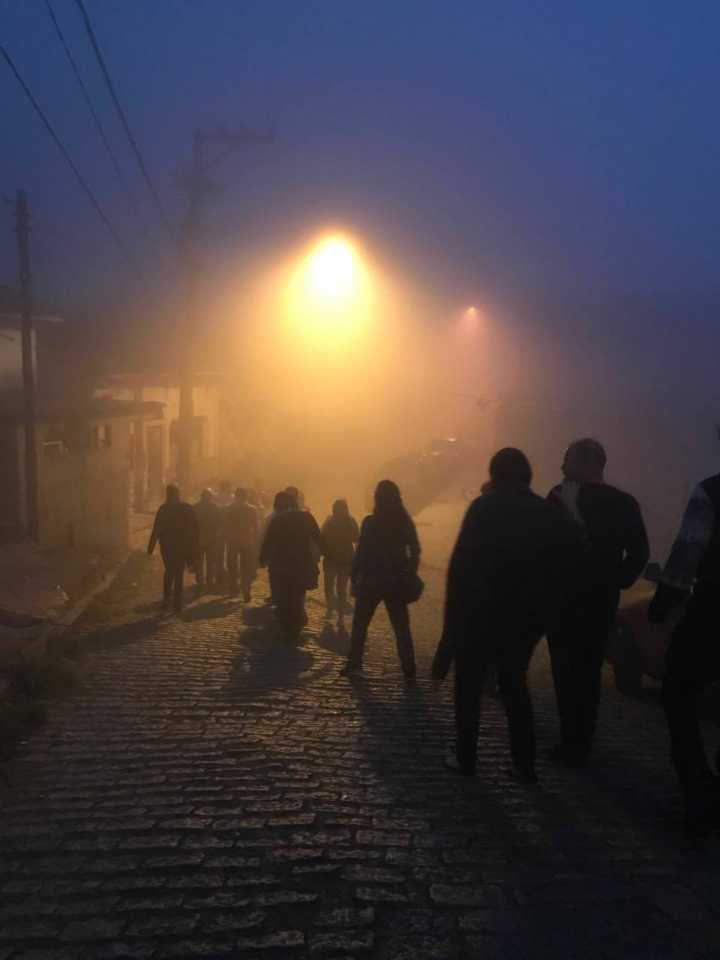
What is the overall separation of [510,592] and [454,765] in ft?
3.34

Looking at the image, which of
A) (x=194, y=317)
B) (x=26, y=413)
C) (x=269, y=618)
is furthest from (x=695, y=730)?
(x=194, y=317)

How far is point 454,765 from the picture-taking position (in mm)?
5125

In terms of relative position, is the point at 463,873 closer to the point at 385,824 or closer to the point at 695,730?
the point at 385,824

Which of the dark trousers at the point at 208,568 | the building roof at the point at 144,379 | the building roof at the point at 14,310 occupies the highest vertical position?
the building roof at the point at 14,310

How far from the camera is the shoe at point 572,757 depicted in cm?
536

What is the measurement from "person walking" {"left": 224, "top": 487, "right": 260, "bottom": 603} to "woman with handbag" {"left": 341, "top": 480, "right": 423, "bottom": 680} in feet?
20.1

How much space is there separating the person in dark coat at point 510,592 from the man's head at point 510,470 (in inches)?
1.6

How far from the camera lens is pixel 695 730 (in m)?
4.28

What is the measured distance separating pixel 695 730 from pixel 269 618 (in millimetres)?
8729

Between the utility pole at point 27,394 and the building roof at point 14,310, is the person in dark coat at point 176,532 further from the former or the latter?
the building roof at point 14,310

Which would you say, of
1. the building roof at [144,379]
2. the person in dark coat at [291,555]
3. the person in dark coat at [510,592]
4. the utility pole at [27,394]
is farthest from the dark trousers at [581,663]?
the building roof at [144,379]

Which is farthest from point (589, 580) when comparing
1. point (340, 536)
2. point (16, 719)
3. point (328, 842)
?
point (340, 536)

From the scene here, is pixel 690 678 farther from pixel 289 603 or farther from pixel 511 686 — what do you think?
pixel 289 603

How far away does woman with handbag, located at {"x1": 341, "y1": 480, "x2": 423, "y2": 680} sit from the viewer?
804 centimetres
